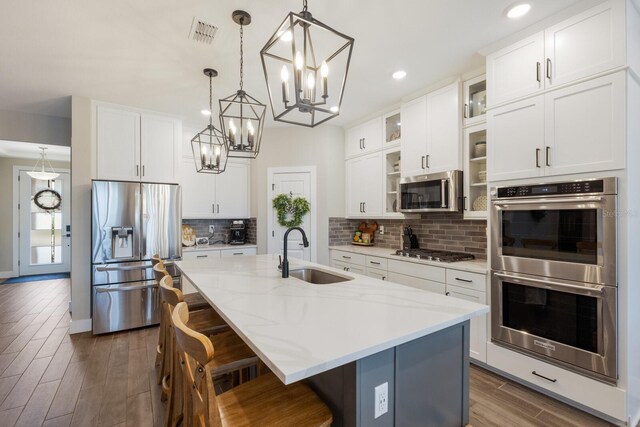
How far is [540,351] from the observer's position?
2178 millimetres

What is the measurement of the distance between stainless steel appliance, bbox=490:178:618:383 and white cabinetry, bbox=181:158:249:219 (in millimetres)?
3763

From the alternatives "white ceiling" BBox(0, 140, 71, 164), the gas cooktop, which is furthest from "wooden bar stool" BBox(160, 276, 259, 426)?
"white ceiling" BBox(0, 140, 71, 164)

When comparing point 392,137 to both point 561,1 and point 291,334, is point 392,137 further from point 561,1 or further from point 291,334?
point 291,334

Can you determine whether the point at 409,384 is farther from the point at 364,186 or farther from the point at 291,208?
the point at 291,208

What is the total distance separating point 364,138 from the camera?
4340 millimetres

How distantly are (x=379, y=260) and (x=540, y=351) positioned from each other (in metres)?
1.73

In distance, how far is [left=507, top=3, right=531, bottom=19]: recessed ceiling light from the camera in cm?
200

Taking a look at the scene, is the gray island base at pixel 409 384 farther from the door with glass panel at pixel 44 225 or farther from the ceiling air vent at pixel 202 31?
the door with glass panel at pixel 44 225

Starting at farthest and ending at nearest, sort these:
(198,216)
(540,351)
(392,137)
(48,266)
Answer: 1. (48,266)
2. (198,216)
3. (392,137)
4. (540,351)

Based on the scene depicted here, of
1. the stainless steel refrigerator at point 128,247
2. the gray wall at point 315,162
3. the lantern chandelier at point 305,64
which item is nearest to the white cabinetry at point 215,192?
the gray wall at point 315,162

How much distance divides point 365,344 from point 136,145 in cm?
396

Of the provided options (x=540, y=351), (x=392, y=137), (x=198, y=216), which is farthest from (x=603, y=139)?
(x=198, y=216)

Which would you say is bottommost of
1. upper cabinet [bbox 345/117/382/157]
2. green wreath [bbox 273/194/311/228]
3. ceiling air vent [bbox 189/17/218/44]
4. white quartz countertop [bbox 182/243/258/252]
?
white quartz countertop [bbox 182/243/258/252]

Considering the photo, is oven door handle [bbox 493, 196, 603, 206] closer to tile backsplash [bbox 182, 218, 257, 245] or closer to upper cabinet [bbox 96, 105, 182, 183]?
tile backsplash [bbox 182, 218, 257, 245]
